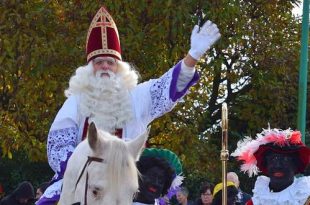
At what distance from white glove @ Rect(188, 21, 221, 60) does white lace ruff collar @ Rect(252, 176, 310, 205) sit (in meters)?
2.02

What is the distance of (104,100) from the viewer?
21.4ft

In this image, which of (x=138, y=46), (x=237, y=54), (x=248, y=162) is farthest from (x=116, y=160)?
(x=237, y=54)

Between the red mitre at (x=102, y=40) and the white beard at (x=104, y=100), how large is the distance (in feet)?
0.51

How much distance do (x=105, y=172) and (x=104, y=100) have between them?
5.08 feet

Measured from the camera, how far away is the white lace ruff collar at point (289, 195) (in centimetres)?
762

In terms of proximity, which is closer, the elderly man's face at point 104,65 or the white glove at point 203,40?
the white glove at point 203,40

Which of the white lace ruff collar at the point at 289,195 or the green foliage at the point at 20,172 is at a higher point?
the green foliage at the point at 20,172

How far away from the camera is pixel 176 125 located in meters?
13.0

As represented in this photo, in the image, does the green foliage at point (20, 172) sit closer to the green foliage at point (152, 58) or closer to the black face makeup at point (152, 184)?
the green foliage at point (152, 58)

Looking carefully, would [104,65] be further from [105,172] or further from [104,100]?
[105,172]

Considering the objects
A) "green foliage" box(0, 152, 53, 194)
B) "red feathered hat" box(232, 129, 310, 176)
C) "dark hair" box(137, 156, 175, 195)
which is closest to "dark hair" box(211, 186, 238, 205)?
"red feathered hat" box(232, 129, 310, 176)

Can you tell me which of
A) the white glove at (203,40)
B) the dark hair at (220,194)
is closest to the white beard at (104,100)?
the white glove at (203,40)

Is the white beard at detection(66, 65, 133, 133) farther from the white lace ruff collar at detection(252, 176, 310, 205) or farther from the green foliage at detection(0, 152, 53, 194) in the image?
the green foliage at detection(0, 152, 53, 194)

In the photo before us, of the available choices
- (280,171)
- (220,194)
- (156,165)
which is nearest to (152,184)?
(156,165)
